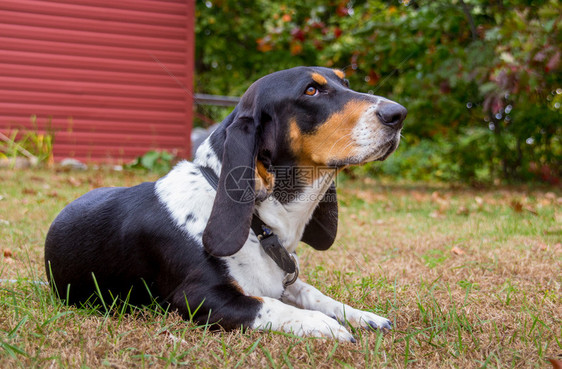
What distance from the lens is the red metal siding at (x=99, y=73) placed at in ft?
28.5

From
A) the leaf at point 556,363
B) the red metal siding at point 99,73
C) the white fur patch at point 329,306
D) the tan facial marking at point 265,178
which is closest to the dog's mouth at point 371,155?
the tan facial marking at point 265,178

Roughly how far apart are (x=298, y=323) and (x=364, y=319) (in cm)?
33

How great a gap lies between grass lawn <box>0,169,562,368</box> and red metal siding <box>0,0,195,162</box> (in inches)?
181

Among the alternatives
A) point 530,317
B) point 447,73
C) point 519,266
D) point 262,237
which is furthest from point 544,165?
point 262,237

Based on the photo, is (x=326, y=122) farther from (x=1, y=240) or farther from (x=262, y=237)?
(x=1, y=240)

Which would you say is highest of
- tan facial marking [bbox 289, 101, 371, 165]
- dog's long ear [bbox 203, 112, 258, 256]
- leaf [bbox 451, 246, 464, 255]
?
tan facial marking [bbox 289, 101, 371, 165]

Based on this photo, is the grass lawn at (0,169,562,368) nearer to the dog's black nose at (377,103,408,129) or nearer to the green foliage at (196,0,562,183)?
the dog's black nose at (377,103,408,129)

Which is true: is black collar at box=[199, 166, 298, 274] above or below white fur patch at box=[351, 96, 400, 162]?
below

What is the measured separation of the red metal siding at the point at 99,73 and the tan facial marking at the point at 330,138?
280 inches

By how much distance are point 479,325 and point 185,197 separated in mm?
1384

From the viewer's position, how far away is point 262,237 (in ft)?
7.09

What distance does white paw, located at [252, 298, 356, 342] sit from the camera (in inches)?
73.5

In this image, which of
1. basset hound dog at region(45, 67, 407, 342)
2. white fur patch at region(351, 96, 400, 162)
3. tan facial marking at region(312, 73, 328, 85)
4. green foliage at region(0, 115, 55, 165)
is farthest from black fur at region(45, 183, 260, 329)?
green foliage at region(0, 115, 55, 165)

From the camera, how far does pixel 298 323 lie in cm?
192
